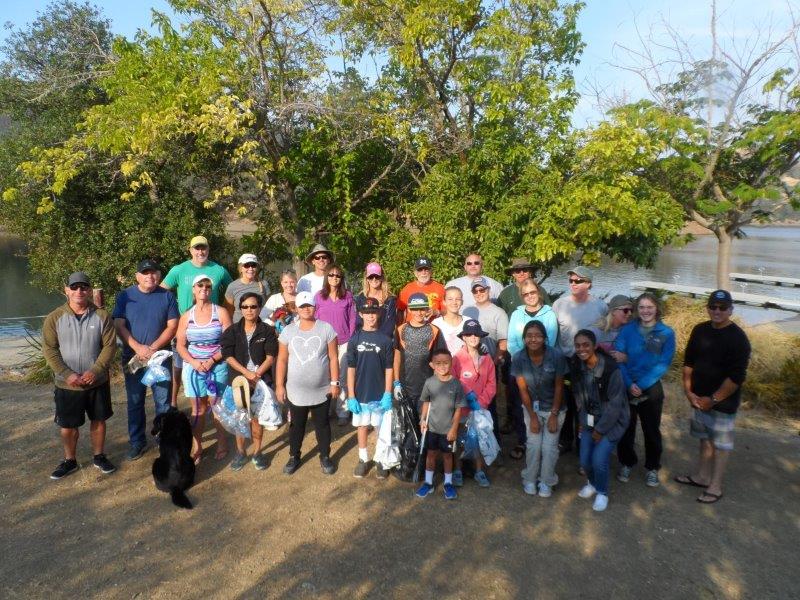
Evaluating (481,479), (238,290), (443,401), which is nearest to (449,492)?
(481,479)

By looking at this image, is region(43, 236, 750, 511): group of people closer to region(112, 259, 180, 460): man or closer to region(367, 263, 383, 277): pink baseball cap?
region(112, 259, 180, 460): man

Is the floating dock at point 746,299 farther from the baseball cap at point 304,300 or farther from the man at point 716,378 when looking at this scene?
the baseball cap at point 304,300

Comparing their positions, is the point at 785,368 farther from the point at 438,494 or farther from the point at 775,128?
the point at 438,494

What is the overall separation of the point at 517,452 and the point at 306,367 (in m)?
2.14

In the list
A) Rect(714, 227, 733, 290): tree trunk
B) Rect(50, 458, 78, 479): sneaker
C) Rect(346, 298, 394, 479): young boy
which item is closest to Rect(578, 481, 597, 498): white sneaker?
Rect(346, 298, 394, 479): young boy

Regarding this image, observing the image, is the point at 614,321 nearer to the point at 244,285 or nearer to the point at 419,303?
the point at 419,303

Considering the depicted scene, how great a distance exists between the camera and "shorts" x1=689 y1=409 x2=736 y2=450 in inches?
156

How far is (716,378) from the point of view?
396 centimetres

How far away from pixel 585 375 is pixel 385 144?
518 centimetres

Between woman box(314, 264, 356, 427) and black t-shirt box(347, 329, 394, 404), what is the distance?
2.07 ft

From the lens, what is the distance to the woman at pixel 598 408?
3844mm

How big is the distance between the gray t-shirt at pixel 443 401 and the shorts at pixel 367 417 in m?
0.52

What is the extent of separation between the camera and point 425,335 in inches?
170

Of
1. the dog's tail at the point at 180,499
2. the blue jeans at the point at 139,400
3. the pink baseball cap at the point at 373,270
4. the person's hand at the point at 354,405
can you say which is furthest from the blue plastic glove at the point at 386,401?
the blue jeans at the point at 139,400
